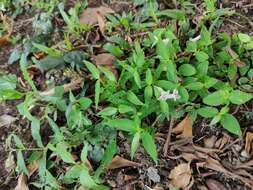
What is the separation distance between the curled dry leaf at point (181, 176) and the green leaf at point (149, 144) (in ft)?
0.52

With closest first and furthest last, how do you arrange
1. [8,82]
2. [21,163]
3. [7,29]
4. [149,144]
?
[149,144] < [21,163] < [8,82] < [7,29]

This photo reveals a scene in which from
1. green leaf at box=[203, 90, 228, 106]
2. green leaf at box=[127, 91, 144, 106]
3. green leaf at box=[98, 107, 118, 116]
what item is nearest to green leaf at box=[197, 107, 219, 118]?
green leaf at box=[203, 90, 228, 106]

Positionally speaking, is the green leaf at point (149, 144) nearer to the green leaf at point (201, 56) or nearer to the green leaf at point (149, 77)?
the green leaf at point (149, 77)

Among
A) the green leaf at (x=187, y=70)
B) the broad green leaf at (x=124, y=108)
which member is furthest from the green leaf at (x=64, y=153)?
the green leaf at (x=187, y=70)

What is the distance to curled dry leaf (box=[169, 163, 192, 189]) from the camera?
1.96 m

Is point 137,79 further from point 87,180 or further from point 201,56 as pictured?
point 87,180

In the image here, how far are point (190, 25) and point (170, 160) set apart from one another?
0.71 metres

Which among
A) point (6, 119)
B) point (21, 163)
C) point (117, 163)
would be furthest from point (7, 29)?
point (117, 163)

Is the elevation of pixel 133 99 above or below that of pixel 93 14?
below

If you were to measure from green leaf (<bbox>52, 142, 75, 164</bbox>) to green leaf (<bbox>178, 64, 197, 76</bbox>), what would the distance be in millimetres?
611

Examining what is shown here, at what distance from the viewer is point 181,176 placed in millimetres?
1975

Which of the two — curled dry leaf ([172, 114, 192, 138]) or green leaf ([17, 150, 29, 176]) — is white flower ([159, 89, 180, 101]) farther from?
green leaf ([17, 150, 29, 176])

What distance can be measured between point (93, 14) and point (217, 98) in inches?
35.3

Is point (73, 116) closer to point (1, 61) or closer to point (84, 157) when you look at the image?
point (84, 157)
